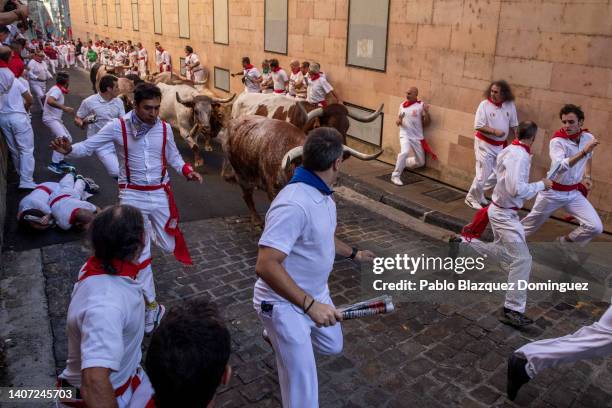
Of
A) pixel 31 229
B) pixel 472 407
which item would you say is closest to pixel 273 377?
pixel 472 407

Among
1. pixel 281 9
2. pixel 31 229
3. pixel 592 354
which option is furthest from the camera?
pixel 281 9

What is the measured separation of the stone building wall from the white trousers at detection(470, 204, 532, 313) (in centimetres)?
303

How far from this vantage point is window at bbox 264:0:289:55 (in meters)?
14.7

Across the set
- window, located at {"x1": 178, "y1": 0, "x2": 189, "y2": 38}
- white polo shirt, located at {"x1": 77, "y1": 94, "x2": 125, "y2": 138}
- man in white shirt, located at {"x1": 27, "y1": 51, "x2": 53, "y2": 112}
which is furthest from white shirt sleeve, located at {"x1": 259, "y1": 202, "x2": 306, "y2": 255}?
window, located at {"x1": 178, "y1": 0, "x2": 189, "y2": 38}

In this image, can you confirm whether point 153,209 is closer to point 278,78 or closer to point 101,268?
point 101,268

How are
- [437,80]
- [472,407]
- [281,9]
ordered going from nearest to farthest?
[472,407] < [437,80] < [281,9]

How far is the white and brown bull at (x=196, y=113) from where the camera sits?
11.9m

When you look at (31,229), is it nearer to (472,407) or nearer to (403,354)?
(403,354)

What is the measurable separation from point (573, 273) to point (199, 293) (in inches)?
178

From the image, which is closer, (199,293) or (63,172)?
(199,293)

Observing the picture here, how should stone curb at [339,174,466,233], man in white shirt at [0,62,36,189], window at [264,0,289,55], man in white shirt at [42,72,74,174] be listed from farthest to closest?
window at [264,0,289,55], man in white shirt at [42,72,74,174], man in white shirt at [0,62,36,189], stone curb at [339,174,466,233]

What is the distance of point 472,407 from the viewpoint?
4.03m

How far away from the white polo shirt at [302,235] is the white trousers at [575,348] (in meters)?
1.70

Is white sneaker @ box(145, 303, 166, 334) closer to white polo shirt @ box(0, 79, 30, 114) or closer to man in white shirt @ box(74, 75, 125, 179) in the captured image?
man in white shirt @ box(74, 75, 125, 179)
